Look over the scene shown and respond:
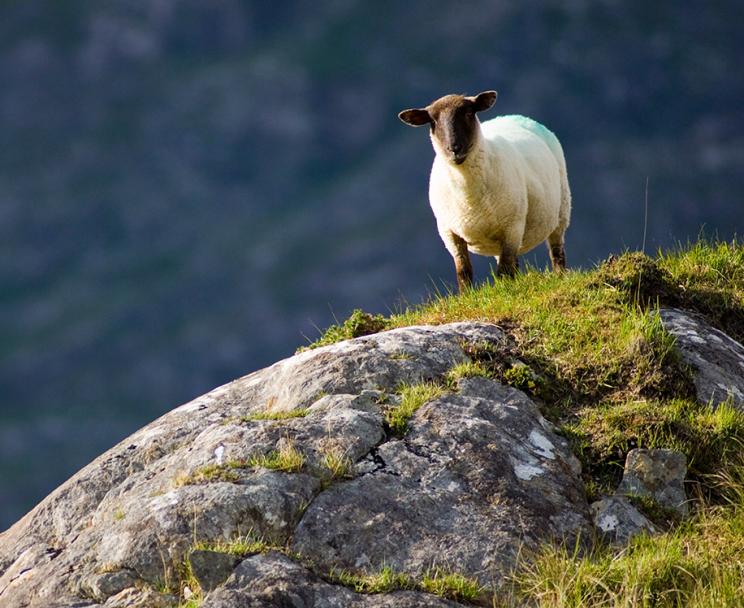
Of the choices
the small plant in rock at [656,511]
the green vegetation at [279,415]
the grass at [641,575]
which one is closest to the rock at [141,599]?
the green vegetation at [279,415]

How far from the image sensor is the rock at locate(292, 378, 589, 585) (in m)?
6.10

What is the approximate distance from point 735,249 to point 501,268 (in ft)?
8.01

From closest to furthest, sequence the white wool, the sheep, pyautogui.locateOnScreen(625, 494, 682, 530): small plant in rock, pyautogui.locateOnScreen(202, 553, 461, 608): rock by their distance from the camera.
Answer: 1. pyautogui.locateOnScreen(202, 553, 461, 608): rock
2. pyautogui.locateOnScreen(625, 494, 682, 530): small plant in rock
3. the sheep
4. the white wool

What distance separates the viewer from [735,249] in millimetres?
10672

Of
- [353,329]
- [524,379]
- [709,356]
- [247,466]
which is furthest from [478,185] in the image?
[247,466]

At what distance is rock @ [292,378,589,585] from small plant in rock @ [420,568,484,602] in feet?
0.28

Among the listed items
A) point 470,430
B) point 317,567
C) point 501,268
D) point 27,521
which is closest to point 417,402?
point 470,430

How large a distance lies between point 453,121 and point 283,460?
5.70 metres

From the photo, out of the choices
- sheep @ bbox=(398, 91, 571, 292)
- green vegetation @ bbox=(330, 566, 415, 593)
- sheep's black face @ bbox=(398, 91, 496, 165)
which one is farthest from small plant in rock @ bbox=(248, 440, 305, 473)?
sheep's black face @ bbox=(398, 91, 496, 165)

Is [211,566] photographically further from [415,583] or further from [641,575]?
[641,575]

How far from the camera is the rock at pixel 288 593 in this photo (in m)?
5.55

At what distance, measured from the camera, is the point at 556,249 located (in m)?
14.3

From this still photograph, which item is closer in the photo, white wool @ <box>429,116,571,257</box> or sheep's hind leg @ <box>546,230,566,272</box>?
white wool @ <box>429,116,571,257</box>

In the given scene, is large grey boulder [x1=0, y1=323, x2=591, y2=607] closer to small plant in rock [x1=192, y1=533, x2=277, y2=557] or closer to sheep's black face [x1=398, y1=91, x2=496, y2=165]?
small plant in rock [x1=192, y1=533, x2=277, y2=557]
